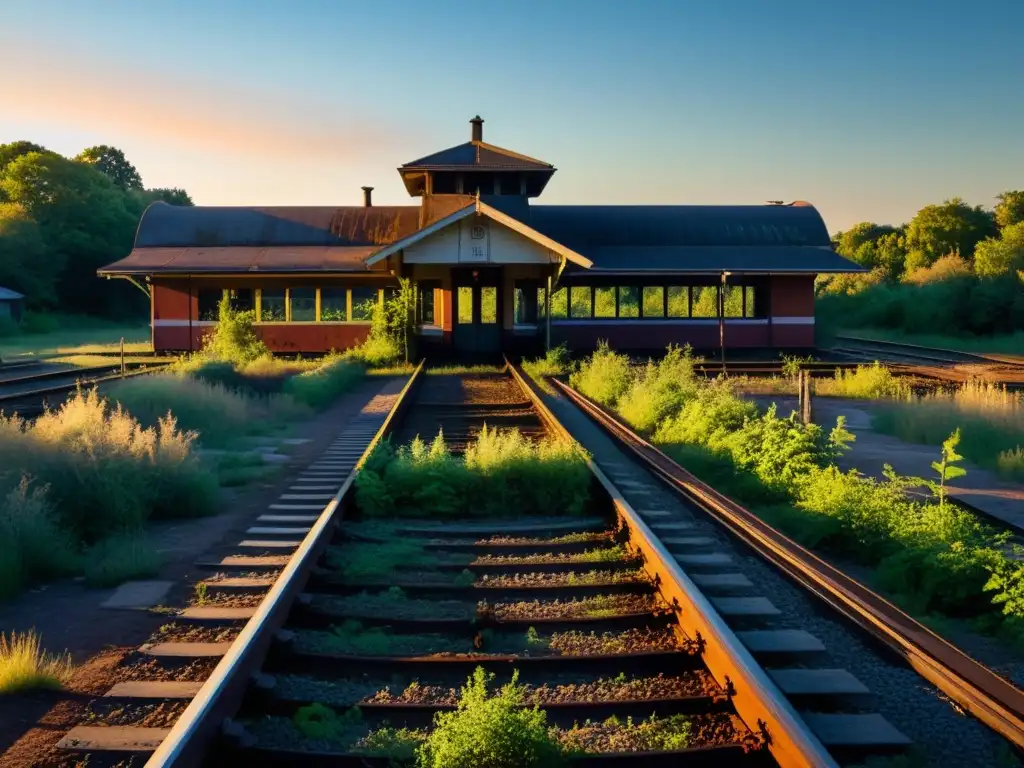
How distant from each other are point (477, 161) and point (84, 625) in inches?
1097

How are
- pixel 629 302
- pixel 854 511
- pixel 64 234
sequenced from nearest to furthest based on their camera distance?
pixel 854 511 → pixel 629 302 → pixel 64 234

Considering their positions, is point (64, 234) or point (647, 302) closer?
point (647, 302)

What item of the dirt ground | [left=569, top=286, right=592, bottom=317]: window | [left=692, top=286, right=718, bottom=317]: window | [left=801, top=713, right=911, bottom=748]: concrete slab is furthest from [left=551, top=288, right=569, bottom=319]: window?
[left=801, top=713, right=911, bottom=748]: concrete slab

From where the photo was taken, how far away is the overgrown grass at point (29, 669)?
4391mm

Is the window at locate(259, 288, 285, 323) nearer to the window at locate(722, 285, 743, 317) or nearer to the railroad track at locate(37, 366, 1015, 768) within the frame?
the window at locate(722, 285, 743, 317)

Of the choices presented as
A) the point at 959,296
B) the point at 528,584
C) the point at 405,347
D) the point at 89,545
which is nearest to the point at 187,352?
the point at 405,347

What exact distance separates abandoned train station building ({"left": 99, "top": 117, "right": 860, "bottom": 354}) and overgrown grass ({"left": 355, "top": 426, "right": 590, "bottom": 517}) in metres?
19.9

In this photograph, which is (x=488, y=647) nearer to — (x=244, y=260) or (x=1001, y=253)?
(x=244, y=260)

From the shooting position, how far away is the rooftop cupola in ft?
103

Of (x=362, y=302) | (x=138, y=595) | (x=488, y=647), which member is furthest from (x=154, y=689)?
(x=362, y=302)

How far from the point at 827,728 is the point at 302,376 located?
700 inches

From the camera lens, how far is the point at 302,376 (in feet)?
67.5

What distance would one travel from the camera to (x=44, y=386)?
850 inches

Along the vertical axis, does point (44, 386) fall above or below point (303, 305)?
below
